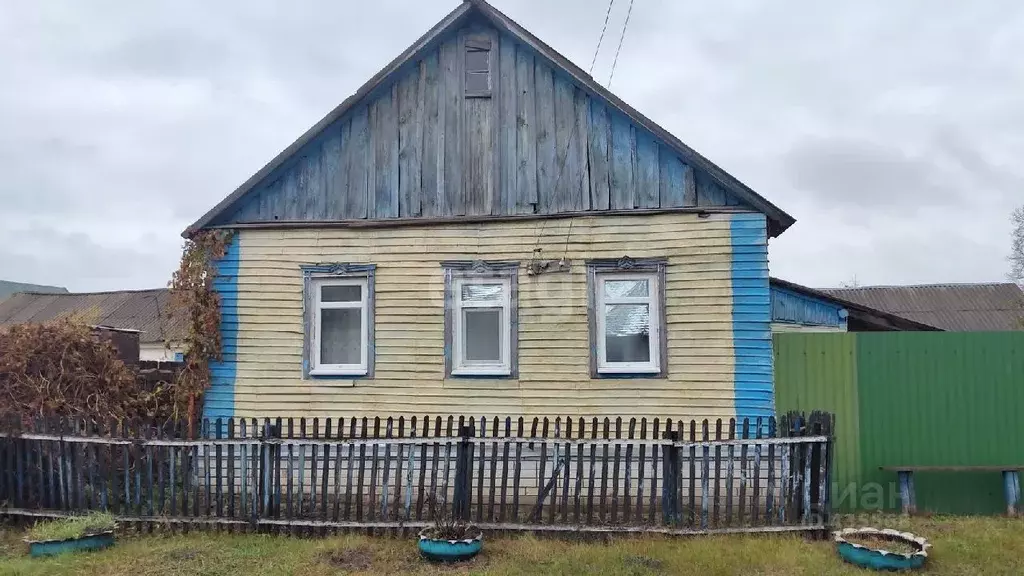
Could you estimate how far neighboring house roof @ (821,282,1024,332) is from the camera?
3312 cm

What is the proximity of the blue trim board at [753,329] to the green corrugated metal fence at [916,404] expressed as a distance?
373mm

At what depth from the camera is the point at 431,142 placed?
916 cm

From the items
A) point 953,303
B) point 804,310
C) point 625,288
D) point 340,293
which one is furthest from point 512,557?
point 953,303

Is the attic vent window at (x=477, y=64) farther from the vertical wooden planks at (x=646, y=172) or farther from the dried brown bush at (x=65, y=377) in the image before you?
the dried brown bush at (x=65, y=377)

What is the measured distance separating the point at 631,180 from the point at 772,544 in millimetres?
4580

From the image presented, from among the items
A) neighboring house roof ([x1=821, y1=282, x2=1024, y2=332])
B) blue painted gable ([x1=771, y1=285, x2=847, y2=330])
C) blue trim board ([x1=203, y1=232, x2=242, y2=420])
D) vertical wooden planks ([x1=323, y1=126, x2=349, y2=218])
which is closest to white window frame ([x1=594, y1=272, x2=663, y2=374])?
blue painted gable ([x1=771, y1=285, x2=847, y2=330])

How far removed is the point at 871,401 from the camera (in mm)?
8375

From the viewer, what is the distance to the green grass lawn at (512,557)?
5965 millimetres

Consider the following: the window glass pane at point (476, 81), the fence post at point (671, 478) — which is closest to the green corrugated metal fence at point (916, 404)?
the fence post at point (671, 478)

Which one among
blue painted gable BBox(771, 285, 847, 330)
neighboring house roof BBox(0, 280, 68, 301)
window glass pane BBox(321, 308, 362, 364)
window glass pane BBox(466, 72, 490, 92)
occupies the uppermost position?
neighboring house roof BBox(0, 280, 68, 301)

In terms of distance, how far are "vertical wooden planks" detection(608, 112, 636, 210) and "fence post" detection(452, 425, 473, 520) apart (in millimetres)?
3623

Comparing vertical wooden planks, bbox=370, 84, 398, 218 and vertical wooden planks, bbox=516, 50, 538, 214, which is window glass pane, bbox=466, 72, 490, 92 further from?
vertical wooden planks, bbox=370, 84, 398, 218

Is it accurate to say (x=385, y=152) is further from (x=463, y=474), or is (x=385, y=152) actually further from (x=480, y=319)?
(x=463, y=474)

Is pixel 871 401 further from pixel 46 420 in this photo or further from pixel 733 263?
pixel 46 420
